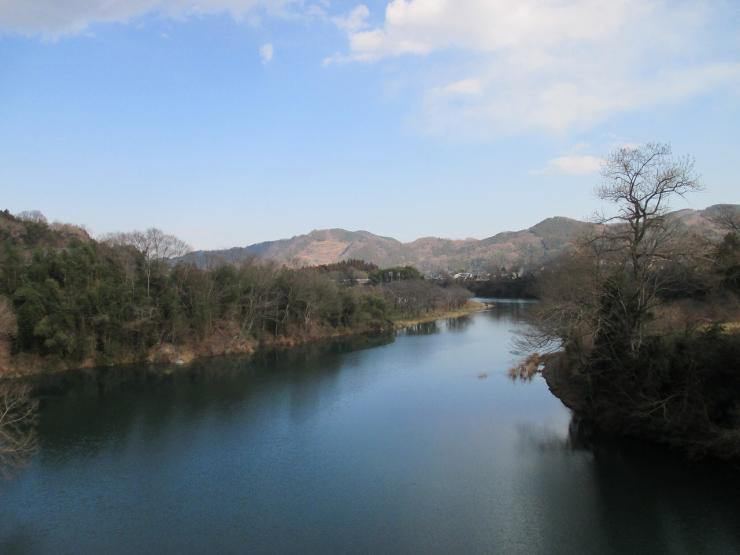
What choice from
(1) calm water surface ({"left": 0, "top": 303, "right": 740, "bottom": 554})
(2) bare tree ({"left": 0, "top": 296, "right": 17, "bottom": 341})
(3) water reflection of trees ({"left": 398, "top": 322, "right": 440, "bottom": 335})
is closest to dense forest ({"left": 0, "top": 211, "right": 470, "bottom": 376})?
(2) bare tree ({"left": 0, "top": 296, "right": 17, "bottom": 341})

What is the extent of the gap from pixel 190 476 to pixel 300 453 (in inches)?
138

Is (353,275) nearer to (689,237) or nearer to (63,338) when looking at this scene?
(63,338)

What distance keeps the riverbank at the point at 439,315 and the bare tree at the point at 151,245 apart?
Result: 25872mm

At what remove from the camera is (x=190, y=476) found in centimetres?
1545

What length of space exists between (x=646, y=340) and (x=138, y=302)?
101 ft

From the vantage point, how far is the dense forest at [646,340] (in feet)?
48.8

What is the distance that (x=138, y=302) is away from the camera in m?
→ 35.2

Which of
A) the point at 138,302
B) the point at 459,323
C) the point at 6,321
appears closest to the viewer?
the point at 6,321

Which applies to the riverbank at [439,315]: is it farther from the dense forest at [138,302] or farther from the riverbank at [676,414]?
the riverbank at [676,414]

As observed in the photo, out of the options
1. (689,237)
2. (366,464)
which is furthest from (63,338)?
(689,237)

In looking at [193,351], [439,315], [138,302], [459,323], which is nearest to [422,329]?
[459,323]

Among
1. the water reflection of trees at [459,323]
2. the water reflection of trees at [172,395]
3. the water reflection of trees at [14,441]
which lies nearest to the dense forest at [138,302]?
the water reflection of trees at [172,395]

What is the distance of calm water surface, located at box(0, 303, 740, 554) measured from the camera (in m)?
11.4

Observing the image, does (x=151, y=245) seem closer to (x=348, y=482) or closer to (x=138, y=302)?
(x=138, y=302)
